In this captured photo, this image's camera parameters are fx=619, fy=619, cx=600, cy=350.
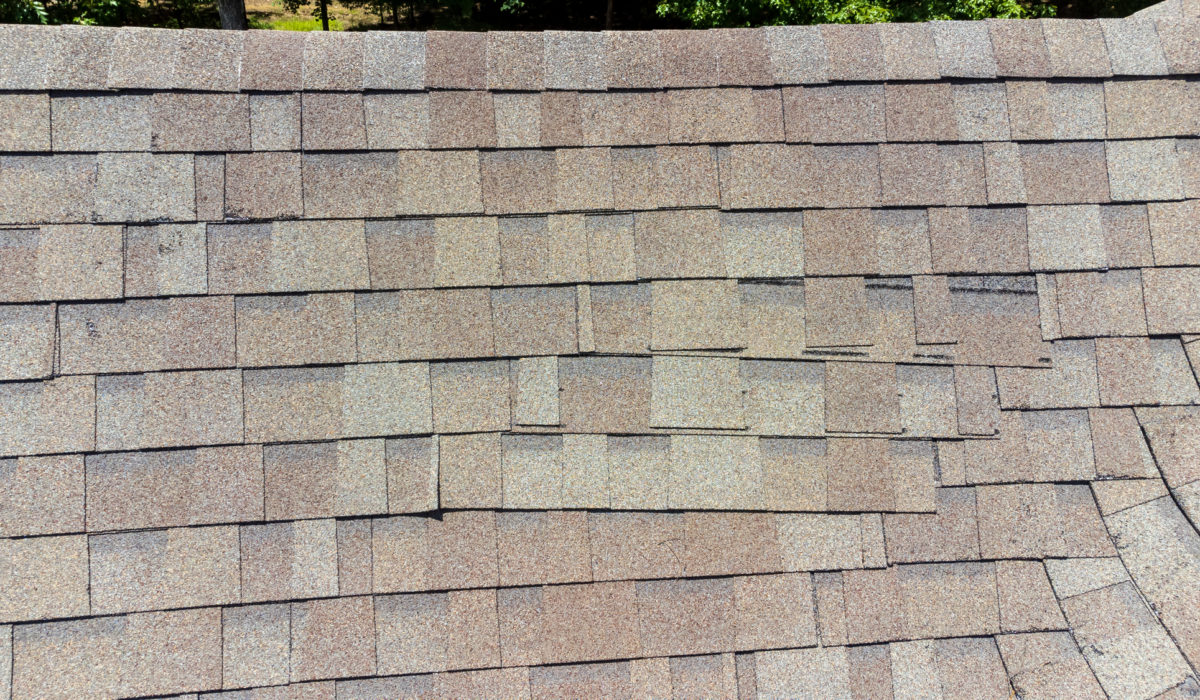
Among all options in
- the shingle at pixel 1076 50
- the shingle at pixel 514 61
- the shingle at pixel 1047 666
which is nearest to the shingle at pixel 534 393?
the shingle at pixel 514 61

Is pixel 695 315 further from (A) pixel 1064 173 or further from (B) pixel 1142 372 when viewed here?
(B) pixel 1142 372

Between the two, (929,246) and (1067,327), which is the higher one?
(929,246)

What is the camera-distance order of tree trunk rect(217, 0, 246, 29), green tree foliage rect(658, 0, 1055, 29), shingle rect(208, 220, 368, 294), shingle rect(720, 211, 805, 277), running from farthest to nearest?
tree trunk rect(217, 0, 246, 29)
green tree foliage rect(658, 0, 1055, 29)
shingle rect(720, 211, 805, 277)
shingle rect(208, 220, 368, 294)

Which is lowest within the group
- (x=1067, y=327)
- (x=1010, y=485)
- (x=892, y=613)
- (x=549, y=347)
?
(x=892, y=613)

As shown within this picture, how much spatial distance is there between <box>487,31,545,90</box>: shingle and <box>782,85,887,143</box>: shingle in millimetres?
948

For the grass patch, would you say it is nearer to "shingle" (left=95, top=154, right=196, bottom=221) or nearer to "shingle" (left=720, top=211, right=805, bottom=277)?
"shingle" (left=95, top=154, right=196, bottom=221)

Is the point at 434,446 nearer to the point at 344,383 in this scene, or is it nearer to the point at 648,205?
the point at 344,383

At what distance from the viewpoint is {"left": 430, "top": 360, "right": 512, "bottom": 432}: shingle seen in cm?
221

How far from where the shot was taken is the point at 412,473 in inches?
86.6

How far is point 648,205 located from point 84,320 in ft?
6.63

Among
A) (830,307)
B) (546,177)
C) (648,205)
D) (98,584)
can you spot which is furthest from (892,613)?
(98,584)

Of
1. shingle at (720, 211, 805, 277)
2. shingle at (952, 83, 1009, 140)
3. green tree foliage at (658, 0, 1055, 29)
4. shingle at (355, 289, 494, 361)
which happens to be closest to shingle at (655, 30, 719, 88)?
shingle at (720, 211, 805, 277)

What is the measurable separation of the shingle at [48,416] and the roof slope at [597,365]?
0.5 inches

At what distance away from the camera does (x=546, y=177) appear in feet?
7.49
